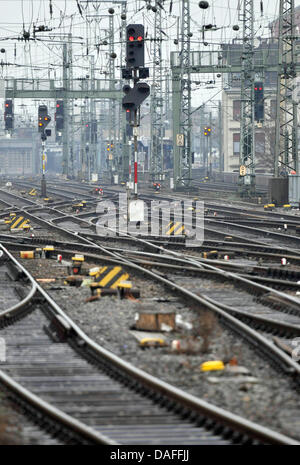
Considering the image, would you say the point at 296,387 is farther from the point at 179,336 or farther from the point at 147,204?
the point at 147,204

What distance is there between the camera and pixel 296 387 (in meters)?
7.34

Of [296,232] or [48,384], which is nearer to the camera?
[48,384]

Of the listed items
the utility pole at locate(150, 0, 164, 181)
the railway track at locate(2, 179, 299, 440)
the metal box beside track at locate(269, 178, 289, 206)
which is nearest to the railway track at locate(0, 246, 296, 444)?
the railway track at locate(2, 179, 299, 440)

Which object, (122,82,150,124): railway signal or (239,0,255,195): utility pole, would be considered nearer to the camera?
(122,82,150,124): railway signal

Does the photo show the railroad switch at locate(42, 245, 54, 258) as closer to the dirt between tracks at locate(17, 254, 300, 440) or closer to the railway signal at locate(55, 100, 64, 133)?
the dirt between tracks at locate(17, 254, 300, 440)

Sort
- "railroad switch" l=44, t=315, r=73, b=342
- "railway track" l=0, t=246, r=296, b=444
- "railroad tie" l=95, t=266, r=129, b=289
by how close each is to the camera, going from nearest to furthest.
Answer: "railway track" l=0, t=246, r=296, b=444
"railroad switch" l=44, t=315, r=73, b=342
"railroad tie" l=95, t=266, r=129, b=289

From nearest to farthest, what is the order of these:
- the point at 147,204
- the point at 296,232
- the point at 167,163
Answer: the point at 296,232 → the point at 147,204 → the point at 167,163

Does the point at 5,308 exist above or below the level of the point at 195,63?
below

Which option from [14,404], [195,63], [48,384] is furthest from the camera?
[195,63]

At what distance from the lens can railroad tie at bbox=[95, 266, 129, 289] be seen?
13.4 meters

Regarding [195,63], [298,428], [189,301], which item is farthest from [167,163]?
[298,428]

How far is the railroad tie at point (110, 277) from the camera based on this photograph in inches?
527

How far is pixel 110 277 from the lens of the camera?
13.7m

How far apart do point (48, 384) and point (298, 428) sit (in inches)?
99.4
